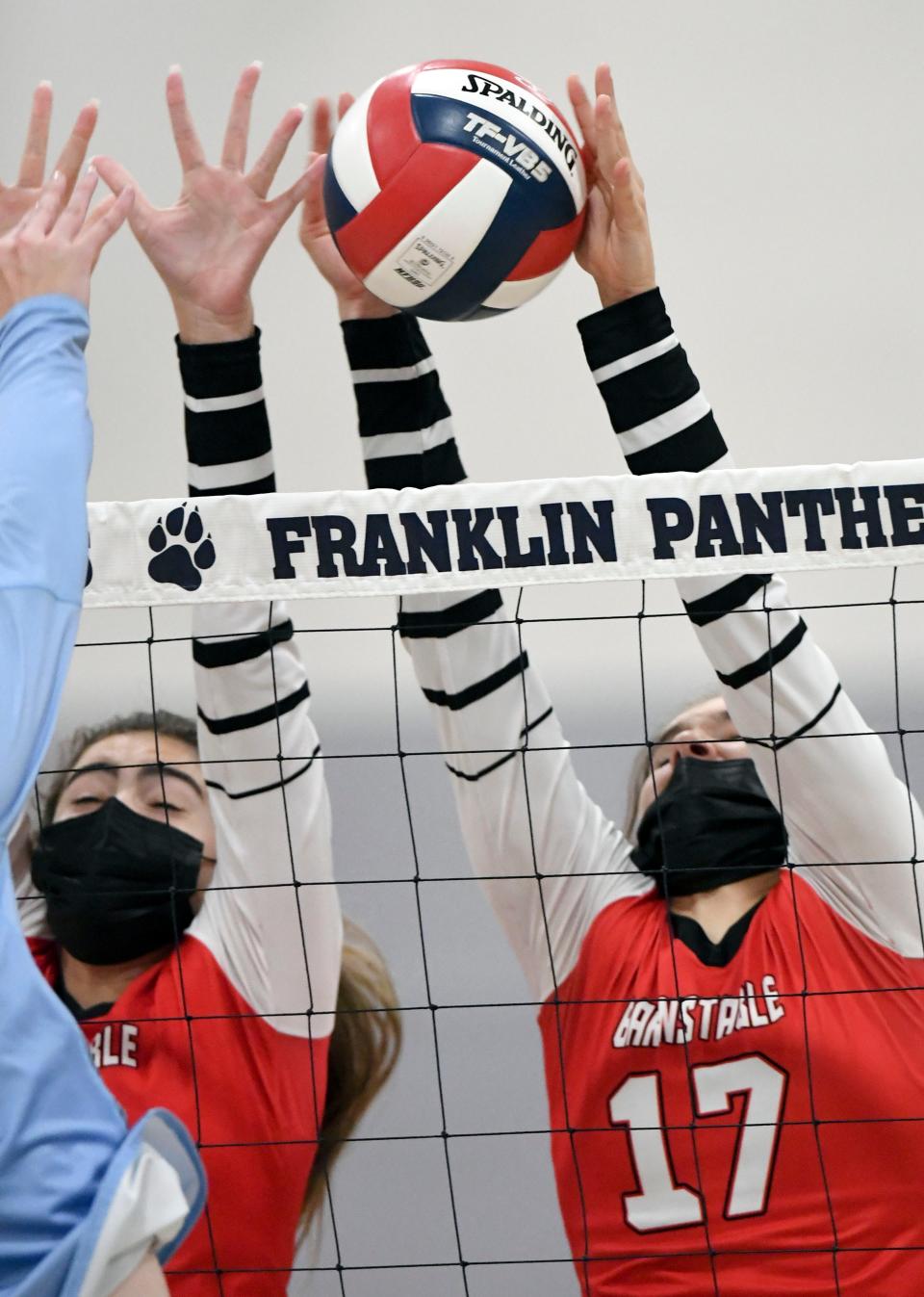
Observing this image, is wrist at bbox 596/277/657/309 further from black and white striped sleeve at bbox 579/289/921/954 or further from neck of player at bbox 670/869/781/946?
neck of player at bbox 670/869/781/946

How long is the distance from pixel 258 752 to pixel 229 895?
219 millimetres

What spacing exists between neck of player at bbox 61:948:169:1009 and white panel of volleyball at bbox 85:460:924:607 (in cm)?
58

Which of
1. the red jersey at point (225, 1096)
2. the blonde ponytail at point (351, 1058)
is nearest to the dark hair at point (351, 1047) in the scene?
the blonde ponytail at point (351, 1058)

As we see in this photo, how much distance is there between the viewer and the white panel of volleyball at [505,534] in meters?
1.60

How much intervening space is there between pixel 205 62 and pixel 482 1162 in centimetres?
245

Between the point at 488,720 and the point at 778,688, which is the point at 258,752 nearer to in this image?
the point at 488,720

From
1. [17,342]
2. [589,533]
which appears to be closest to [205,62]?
[589,533]

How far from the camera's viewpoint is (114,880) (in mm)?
1895

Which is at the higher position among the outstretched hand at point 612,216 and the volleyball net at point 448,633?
the outstretched hand at point 612,216

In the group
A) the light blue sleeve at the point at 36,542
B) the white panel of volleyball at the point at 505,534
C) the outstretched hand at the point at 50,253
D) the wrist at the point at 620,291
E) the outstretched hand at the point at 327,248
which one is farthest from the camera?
the outstretched hand at the point at 327,248

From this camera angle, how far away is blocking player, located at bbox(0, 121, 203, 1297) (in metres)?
0.88

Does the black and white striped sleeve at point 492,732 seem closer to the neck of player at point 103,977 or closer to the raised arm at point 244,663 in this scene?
the raised arm at point 244,663

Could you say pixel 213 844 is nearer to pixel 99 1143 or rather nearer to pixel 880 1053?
pixel 880 1053

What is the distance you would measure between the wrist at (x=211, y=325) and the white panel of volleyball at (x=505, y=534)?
0.86ft
